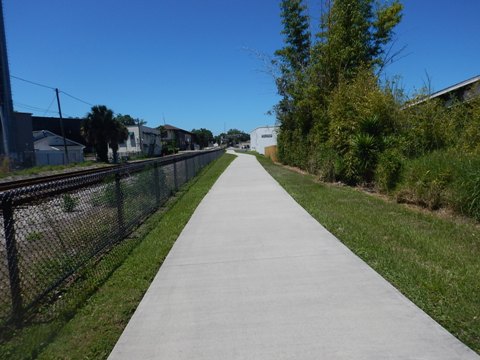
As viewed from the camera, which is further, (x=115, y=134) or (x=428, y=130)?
(x=115, y=134)

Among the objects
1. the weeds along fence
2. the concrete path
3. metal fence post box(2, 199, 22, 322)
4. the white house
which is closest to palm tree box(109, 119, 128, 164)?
the white house

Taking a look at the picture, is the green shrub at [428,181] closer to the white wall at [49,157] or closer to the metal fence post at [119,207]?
the metal fence post at [119,207]

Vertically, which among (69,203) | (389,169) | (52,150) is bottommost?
(52,150)

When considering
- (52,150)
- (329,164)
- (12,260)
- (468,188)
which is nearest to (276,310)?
(12,260)

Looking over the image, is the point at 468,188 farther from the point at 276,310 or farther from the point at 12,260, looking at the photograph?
the point at 12,260

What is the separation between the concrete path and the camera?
3.27 metres

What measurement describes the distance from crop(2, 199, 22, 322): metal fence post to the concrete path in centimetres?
116

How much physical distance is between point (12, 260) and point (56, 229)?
1.22m

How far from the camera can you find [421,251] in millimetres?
5707

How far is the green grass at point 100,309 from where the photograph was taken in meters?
3.50

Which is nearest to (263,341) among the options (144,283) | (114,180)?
(144,283)

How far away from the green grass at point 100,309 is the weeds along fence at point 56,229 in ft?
0.79

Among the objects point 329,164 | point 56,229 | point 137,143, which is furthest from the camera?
point 137,143

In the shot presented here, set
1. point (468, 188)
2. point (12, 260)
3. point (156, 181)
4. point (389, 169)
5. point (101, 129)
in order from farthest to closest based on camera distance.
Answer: point (101, 129), point (389, 169), point (156, 181), point (468, 188), point (12, 260)
